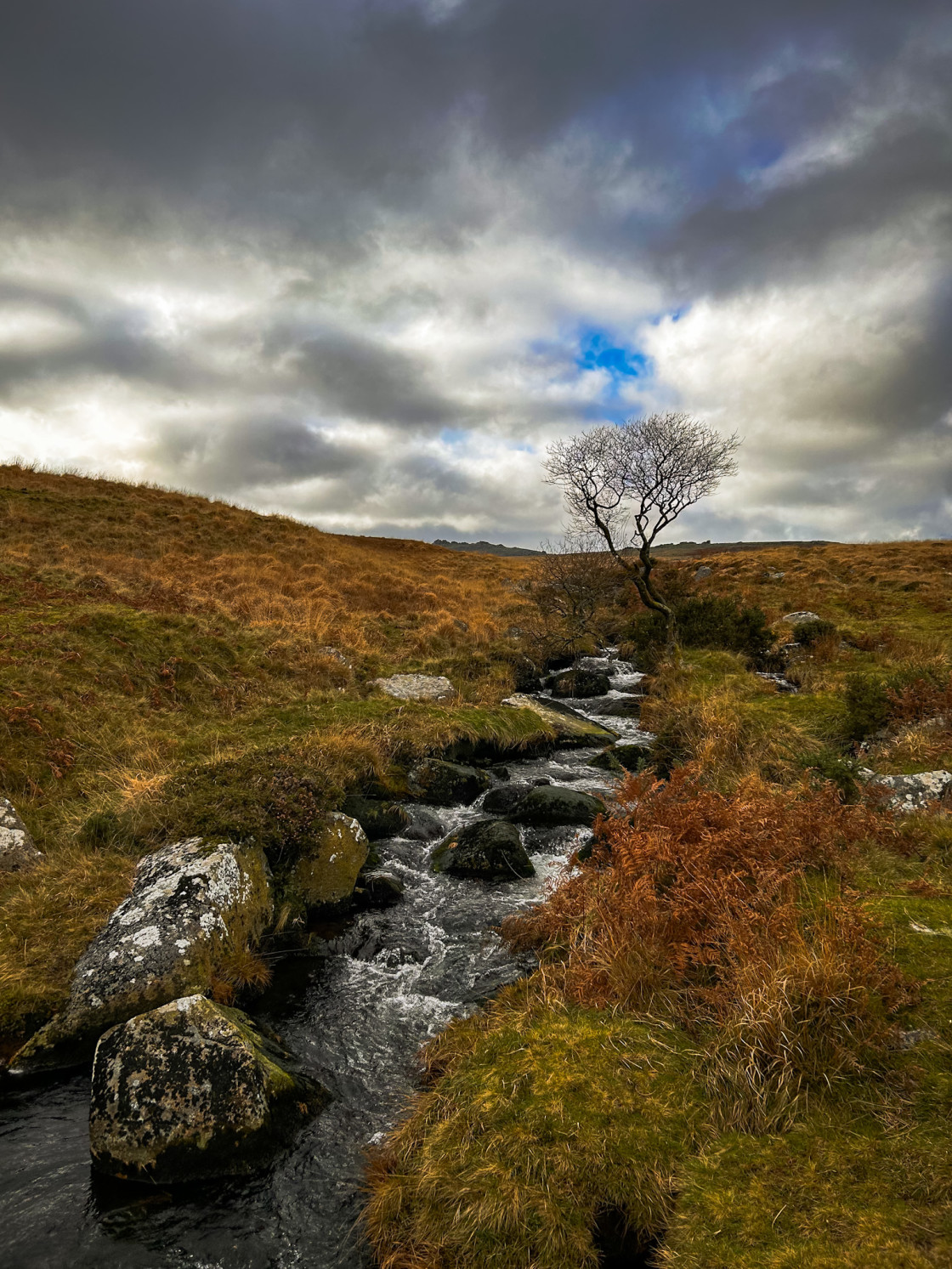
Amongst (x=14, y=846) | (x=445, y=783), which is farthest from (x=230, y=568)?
(x=14, y=846)

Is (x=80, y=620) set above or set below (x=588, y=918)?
above

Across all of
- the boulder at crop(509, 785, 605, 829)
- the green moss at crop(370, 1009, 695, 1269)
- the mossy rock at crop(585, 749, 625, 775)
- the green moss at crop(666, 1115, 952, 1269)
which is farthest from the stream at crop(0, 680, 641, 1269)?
the mossy rock at crop(585, 749, 625, 775)

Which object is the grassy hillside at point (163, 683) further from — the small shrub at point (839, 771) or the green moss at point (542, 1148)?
the small shrub at point (839, 771)

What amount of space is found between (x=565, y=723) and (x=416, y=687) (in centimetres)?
460

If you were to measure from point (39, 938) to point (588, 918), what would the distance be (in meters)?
6.45

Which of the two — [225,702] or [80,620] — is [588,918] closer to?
[225,702]

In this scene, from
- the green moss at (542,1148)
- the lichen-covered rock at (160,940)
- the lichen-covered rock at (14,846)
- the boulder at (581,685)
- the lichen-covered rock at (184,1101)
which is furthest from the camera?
the boulder at (581,685)

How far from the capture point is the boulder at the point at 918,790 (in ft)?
29.8

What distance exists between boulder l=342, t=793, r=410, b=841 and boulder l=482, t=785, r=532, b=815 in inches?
79.9

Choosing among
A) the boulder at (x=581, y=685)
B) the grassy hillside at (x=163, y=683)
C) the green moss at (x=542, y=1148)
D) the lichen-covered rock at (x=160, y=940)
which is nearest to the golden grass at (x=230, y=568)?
the grassy hillside at (x=163, y=683)

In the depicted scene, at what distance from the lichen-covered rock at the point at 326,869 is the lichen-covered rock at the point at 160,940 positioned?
734 mm

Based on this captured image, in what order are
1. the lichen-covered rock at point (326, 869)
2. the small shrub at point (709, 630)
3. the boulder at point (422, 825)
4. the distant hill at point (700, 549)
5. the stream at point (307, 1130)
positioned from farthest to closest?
1. the distant hill at point (700, 549)
2. the small shrub at point (709, 630)
3. the boulder at point (422, 825)
4. the lichen-covered rock at point (326, 869)
5. the stream at point (307, 1130)

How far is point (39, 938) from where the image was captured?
7.28 meters

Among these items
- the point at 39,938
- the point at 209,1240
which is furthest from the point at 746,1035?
the point at 39,938
